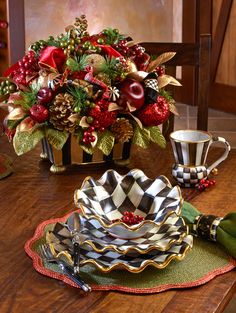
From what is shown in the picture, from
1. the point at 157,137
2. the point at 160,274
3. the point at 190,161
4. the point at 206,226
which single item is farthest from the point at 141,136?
the point at 160,274

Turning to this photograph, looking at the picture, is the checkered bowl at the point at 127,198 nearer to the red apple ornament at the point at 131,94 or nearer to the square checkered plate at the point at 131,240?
the square checkered plate at the point at 131,240

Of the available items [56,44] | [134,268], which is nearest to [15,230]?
[134,268]

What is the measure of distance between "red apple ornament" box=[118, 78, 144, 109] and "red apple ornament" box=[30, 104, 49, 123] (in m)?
0.17

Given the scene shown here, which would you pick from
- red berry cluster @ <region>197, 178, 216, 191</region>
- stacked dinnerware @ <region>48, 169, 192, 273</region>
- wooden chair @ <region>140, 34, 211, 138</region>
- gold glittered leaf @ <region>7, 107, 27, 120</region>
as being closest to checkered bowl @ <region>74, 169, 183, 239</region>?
stacked dinnerware @ <region>48, 169, 192, 273</region>

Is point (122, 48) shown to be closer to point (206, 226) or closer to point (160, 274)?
point (206, 226)

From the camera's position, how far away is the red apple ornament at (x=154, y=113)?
1.49 m

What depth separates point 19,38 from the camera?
12.8ft

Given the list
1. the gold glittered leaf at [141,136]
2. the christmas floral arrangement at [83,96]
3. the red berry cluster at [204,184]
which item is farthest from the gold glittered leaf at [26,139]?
the red berry cluster at [204,184]

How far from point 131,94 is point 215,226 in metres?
0.45

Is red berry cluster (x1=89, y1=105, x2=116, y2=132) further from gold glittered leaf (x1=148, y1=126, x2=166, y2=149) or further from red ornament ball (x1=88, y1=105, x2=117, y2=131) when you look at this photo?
gold glittered leaf (x1=148, y1=126, x2=166, y2=149)

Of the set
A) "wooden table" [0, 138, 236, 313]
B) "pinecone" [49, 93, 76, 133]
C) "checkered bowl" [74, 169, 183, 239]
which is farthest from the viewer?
"pinecone" [49, 93, 76, 133]

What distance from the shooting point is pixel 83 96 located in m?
1.43

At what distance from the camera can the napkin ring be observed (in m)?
1.13

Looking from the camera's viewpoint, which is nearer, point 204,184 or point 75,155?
point 204,184
